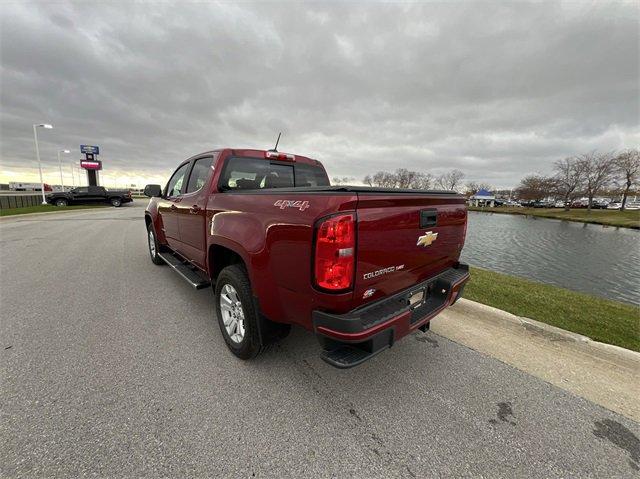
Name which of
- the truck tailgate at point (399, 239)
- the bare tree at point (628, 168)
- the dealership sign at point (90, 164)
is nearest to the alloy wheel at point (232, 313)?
the truck tailgate at point (399, 239)

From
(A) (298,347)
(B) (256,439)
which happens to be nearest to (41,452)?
(B) (256,439)

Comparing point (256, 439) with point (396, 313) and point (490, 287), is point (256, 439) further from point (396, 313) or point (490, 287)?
point (490, 287)

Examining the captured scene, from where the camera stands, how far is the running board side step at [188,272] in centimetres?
352

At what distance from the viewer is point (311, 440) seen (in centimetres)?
191

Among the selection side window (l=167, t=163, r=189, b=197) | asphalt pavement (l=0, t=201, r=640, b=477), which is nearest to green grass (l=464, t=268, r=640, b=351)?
asphalt pavement (l=0, t=201, r=640, b=477)

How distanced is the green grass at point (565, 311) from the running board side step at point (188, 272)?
12.3 feet

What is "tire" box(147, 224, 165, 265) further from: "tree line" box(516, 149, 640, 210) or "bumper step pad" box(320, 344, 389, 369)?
"tree line" box(516, 149, 640, 210)

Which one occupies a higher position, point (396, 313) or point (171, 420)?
point (396, 313)

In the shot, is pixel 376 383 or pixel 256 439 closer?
pixel 256 439

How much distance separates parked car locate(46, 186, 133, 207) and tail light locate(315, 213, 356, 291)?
33.9m

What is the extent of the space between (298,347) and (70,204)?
33763mm

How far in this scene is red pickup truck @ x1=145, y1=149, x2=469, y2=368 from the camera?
1830 millimetres

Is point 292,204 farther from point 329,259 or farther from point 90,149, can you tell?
point 90,149

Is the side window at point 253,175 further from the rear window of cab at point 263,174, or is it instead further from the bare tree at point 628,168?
the bare tree at point 628,168
